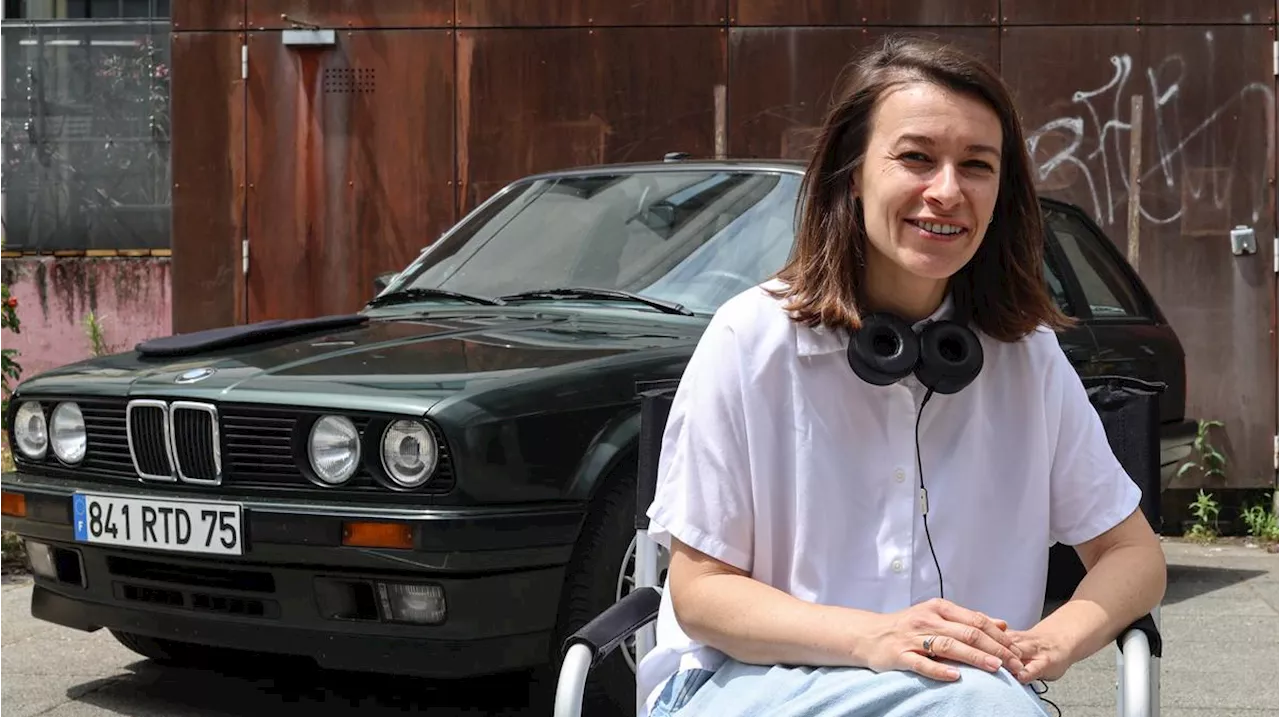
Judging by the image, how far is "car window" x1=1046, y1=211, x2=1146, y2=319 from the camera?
21.5 ft

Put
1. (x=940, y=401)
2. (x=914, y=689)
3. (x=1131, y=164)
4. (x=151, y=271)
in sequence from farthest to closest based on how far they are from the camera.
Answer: (x=151, y=271) → (x=1131, y=164) → (x=940, y=401) → (x=914, y=689)

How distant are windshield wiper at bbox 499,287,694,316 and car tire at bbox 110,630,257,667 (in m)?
1.40

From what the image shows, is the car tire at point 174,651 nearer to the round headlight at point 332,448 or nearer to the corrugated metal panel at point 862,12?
the round headlight at point 332,448

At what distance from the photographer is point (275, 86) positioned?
9.31 metres

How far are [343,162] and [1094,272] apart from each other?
169 inches

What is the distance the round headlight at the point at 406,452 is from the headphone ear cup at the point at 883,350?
73.6 inches

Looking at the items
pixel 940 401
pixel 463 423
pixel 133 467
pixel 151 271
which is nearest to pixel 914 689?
pixel 940 401

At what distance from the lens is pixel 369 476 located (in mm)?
4164

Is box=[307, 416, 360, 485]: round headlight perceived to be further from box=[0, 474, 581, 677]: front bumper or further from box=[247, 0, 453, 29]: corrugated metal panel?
box=[247, 0, 453, 29]: corrugated metal panel

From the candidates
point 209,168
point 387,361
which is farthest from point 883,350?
point 209,168

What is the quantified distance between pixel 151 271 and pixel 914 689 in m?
8.77

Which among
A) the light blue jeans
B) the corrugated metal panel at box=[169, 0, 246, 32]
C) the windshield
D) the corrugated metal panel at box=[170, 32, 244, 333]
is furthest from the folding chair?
the corrugated metal panel at box=[169, 0, 246, 32]

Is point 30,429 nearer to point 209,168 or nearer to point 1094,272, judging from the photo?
point 1094,272

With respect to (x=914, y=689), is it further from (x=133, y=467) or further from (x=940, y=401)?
(x=133, y=467)
